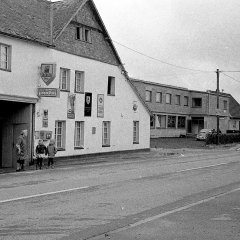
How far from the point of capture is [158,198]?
1188cm

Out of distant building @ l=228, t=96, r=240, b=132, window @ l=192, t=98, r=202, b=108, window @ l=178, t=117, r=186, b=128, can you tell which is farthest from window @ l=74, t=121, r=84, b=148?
distant building @ l=228, t=96, r=240, b=132

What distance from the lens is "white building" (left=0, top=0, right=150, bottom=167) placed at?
23.5 meters

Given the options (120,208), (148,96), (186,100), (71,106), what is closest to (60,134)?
(71,106)

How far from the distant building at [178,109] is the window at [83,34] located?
25502 mm

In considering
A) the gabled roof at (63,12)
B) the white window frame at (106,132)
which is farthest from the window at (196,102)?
the gabled roof at (63,12)

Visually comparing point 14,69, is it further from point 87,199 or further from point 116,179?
point 87,199

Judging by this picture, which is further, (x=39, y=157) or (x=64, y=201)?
(x=39, y=157)

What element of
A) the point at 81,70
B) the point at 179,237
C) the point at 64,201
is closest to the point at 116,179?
the point at 64,201

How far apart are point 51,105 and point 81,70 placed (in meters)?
3.76

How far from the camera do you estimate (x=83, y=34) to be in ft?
97.3

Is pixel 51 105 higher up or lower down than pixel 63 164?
higher up

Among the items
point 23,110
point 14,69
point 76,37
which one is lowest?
point 23,110

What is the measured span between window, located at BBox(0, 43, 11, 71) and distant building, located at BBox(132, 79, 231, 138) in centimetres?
3340

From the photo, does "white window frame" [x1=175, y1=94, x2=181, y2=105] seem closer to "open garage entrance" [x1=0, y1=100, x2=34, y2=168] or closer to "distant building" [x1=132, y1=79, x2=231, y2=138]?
"distant building" [x1=132, y1=79, x2=231, y2=138]
